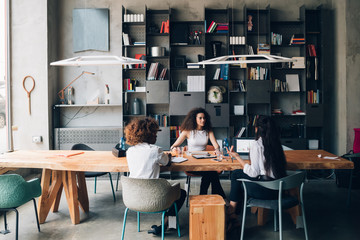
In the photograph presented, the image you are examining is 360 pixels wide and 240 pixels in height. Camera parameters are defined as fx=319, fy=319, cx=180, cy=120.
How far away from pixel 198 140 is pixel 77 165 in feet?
5.92

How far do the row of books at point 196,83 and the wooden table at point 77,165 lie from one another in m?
2.34

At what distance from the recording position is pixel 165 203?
290 cm

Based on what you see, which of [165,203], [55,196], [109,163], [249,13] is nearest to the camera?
[165,203]

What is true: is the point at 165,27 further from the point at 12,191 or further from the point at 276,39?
the point at 12,191

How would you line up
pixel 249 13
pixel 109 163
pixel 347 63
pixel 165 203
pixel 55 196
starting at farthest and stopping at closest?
pixel 249 13
pixel 347 63
pixel 55 196
pixel 109 163
pixel 165 203

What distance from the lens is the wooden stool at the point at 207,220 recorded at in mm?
2953

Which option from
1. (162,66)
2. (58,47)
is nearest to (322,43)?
(162,66)

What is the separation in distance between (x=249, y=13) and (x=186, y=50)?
4.61 ft

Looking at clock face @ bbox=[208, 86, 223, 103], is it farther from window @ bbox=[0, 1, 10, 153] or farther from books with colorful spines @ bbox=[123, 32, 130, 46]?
window @ bbox=[0, 1, 10, 153]

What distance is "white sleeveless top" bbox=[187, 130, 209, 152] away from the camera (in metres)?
4.61

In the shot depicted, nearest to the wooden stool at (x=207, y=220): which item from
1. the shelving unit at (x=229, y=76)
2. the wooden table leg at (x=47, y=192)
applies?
the wooden table leg at (x=47, y=192)

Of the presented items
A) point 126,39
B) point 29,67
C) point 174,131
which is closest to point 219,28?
point 126,39

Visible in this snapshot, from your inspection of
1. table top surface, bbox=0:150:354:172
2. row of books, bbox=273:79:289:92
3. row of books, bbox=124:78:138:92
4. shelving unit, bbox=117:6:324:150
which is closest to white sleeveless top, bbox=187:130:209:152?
table top surface, bbox=0:150:354:172

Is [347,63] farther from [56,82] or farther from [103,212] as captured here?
[56,82]
